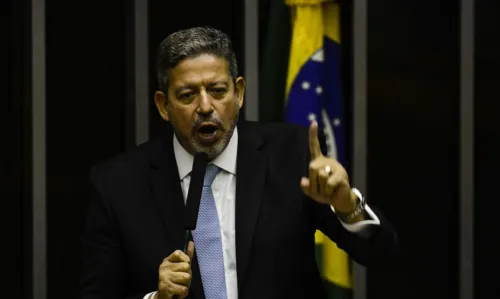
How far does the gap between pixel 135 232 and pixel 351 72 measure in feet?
6.54

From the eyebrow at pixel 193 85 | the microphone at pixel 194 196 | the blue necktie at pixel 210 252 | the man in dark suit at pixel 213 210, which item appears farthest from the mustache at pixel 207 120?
the microphone at pixel 194 196

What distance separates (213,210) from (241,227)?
107 millimetres

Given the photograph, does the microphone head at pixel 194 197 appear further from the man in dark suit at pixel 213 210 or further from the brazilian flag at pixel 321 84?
the brazilian flag at pixel 321 84

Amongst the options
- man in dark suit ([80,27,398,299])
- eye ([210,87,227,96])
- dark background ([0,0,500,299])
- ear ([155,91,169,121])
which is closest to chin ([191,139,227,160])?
man in dark suit ([80,27,398,299])

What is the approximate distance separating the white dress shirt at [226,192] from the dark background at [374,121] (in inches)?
63.1

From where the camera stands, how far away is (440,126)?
479 centimetres

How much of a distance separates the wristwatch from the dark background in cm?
190

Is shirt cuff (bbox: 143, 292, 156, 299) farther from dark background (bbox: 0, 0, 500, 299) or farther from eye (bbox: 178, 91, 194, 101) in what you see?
dark background (bbox: 0, 0, 500, 299)

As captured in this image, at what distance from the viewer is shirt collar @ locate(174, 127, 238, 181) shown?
9.82 ft

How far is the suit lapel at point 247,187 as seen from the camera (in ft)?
9.36

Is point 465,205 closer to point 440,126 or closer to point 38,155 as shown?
point 440,126

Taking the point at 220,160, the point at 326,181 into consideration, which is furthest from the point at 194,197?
the point at 220,160

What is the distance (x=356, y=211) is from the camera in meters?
2.71

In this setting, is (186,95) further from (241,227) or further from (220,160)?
(241,227)
